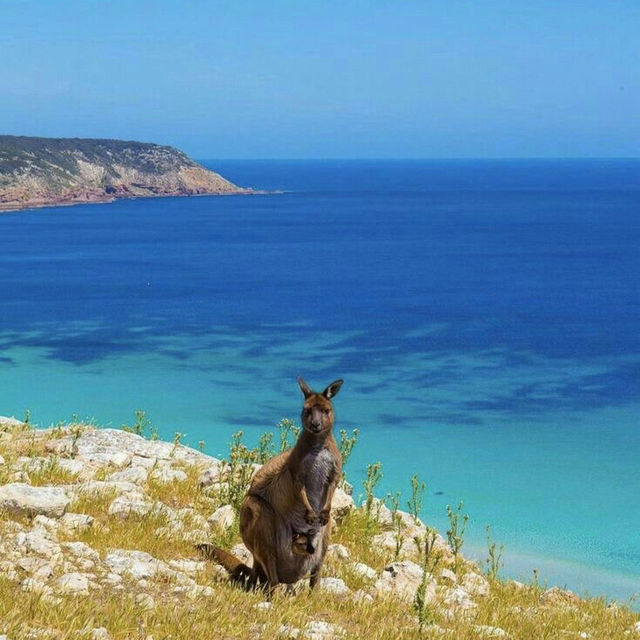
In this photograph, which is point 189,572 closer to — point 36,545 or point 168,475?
point 36,545

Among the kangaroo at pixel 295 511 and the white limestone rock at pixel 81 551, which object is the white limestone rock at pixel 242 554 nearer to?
the kangaroo at pixel 295 511

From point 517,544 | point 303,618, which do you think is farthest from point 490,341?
point 303,618

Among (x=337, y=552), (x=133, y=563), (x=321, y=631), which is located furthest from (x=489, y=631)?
(x=133, y=563)

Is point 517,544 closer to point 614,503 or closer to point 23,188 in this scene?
point 614,503

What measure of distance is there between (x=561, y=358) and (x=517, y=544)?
25234mm

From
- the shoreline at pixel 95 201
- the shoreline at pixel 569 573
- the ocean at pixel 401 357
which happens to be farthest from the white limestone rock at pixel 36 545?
the shoreline at pixel 95 201

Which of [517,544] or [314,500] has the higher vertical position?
[314,500]

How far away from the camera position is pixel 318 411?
7293 mm

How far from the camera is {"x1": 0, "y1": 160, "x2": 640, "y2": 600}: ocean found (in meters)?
31.0

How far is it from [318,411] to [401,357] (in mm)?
41553

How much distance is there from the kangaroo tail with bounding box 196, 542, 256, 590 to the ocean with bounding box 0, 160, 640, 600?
14.3 meters

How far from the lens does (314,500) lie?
7.60m

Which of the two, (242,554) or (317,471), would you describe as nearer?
(317,471)

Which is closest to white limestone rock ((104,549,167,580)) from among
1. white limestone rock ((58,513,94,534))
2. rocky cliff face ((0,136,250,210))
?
white limestone rock ((58,513,94,534))
